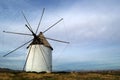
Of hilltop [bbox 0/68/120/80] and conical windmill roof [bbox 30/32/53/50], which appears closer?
hilltop [bbox 0/68/120/80]

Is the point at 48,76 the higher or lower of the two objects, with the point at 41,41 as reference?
lower

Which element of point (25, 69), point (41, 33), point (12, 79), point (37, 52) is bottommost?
point (12, 79)

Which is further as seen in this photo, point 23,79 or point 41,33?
point 41,33

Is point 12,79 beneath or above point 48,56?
beneath

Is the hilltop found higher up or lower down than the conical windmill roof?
lower down

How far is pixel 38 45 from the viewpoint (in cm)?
5044

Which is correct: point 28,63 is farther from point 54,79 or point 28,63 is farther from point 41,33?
point 54,79

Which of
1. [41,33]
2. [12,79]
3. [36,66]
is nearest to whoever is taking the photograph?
[12,79]

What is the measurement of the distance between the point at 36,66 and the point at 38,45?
4301mm

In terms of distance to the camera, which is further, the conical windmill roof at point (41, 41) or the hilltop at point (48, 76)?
the conical windmill roof at point (41, 41)

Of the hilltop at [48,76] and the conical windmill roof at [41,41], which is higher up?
the conical windmill roof at [41,41]

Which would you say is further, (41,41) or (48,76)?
(41,41)

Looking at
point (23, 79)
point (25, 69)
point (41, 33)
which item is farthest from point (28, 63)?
point (23, 79)

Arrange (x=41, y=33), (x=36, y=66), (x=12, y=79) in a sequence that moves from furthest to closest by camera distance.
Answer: (x=41, y=33)
(x=36, y=66)
(x=12, y=79)
